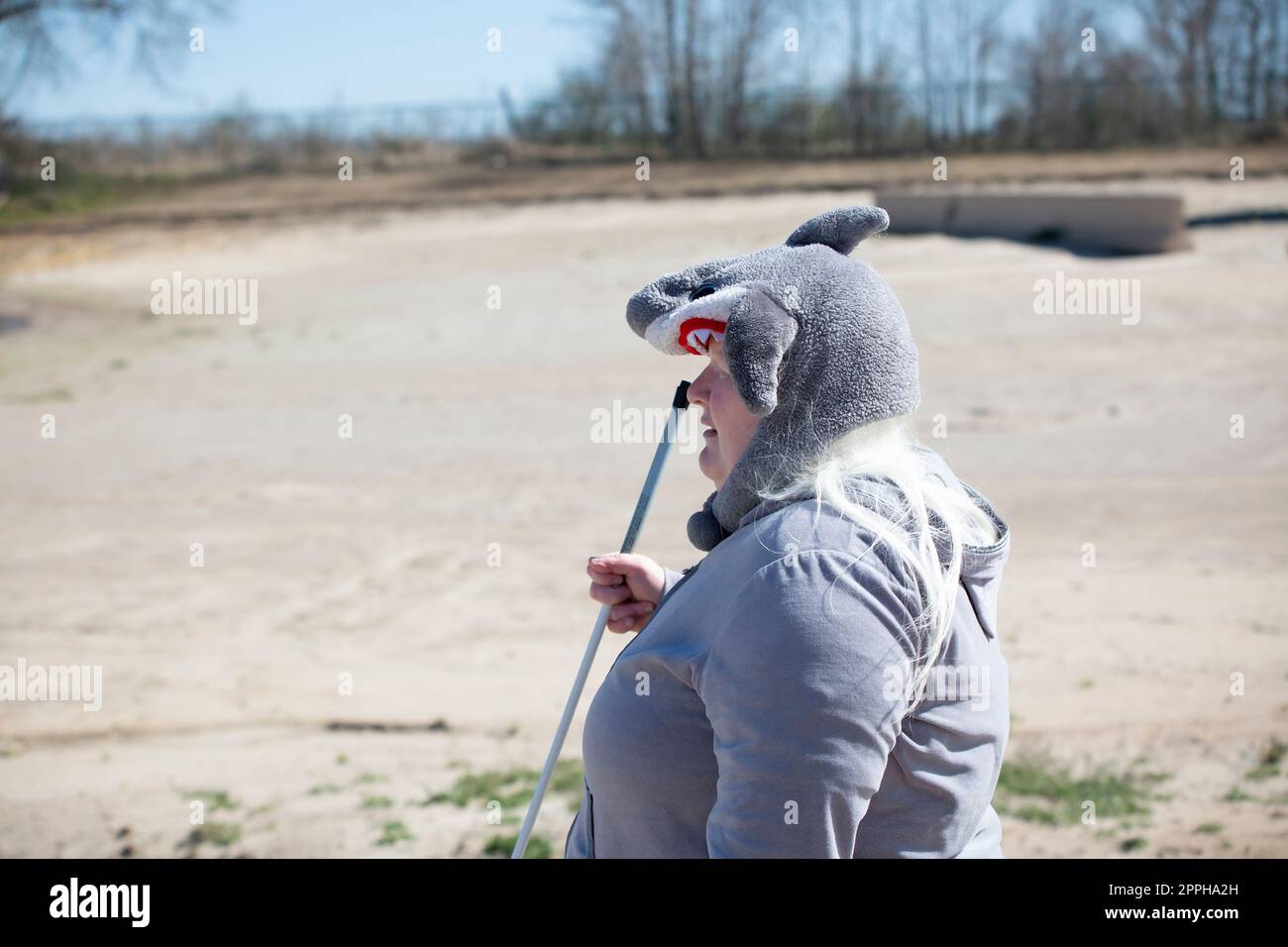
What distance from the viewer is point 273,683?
243 inches

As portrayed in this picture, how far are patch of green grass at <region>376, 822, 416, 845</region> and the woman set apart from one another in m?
2.63

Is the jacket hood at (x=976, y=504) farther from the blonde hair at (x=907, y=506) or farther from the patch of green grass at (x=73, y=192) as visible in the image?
the patch of green grass at (x=73, y=192)

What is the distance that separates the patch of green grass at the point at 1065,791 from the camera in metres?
4.29

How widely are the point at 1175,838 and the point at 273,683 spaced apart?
402cm

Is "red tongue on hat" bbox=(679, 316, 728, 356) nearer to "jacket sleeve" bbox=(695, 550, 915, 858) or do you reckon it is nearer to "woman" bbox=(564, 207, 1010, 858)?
"woman" bbox=(564, 207, 1010, 858)

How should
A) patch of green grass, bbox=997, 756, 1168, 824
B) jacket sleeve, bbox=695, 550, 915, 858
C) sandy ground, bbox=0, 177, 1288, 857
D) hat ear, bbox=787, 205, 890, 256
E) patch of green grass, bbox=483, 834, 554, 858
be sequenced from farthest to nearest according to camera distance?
sandy ground, bbox=0, 177, 1288, 857
patch of green grass, bbox=997, 756, 1168, 824
patch of green grass, bbox=483, 834, 554, 858
hat ear, bbox=787, 205, 890, 256
jacket sleeve, bbox=695, 550, 915, 858

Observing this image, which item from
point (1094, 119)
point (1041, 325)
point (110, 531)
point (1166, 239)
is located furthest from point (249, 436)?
point (1094, 119)

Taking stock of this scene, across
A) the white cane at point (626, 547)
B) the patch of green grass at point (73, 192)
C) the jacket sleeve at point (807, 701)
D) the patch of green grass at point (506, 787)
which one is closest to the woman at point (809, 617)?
the jacket sleeve at point (807, 701)

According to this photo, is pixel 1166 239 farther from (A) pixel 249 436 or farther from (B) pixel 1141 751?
(B) pixel 1141 751

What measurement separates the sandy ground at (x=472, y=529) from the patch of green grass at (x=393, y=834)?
0.01m

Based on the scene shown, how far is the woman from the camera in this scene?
1.55 m

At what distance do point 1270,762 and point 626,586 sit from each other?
11.2 feet

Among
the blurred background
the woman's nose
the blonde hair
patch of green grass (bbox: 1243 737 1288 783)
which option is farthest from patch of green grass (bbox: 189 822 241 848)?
patch of green grass (bbox: 1243 737 1288 783)
